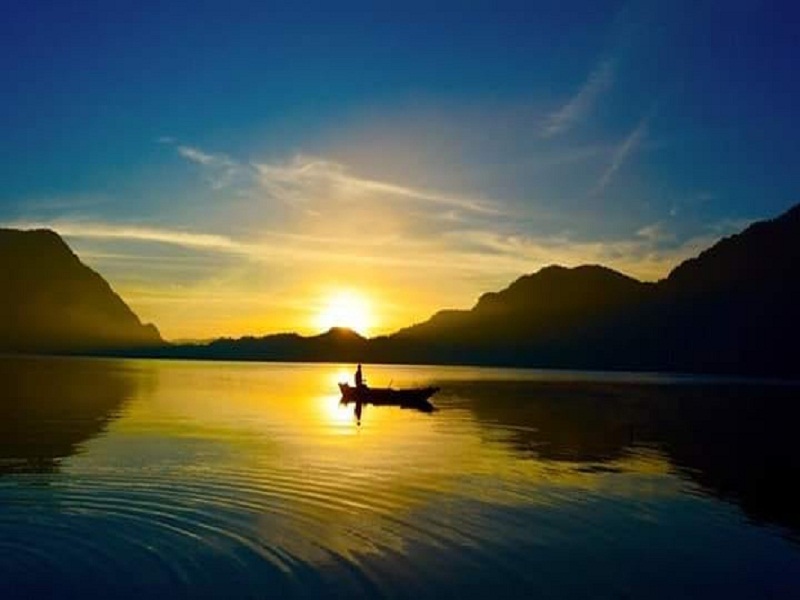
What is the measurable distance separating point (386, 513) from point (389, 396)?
7498 cm

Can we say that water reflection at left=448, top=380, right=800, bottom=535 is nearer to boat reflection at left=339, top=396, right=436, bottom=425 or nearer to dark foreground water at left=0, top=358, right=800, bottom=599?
dark foreground water at left=0, top=358, right=800, bottom=599

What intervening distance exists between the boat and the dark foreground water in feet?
115

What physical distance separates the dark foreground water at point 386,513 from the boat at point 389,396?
35.1m

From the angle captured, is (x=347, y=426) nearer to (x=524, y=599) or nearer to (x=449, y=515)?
(x=449, y=515)

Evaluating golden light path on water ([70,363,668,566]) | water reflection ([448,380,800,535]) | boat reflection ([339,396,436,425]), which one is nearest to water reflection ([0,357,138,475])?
golden light path on water ([70,363,668,566])

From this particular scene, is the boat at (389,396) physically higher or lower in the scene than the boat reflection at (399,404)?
higher

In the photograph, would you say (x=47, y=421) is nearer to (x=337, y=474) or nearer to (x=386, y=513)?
(x=337, y=474)

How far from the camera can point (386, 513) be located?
32.2 meters

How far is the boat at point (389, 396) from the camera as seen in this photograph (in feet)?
345

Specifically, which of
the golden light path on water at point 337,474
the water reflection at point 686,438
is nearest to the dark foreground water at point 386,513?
the golden light path on water at point 337,474

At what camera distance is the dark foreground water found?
901 inches

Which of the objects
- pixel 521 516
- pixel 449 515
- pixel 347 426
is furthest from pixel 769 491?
pixel 347 426

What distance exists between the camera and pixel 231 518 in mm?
29609

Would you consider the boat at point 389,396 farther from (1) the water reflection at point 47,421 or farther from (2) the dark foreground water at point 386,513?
(2) the dark foreground water at point 386,513
